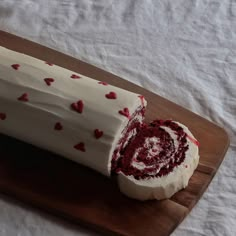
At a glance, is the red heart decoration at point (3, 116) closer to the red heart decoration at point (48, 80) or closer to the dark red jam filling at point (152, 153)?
the red heart decoration at point (48, 80)

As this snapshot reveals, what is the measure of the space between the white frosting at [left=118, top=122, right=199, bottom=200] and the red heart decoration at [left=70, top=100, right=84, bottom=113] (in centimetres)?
12

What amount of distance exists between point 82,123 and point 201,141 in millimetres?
229

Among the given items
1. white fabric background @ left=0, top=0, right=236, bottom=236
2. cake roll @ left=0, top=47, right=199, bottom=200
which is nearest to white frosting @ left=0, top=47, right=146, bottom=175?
cake roll @ left=0, top=47, right=199, bottom=200

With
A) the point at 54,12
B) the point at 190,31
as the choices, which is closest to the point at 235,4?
the point at 190,31

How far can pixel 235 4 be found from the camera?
1.37 meters

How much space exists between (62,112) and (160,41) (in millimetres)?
388

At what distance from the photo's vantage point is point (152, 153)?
988 millimetres

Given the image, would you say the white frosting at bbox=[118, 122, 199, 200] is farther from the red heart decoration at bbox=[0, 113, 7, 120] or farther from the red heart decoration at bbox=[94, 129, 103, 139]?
the red heart decoration at bbox=[0, 113, 7, 120]

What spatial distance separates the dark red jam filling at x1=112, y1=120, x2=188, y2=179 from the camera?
0.96 metres

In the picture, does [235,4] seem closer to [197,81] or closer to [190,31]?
[190,31]

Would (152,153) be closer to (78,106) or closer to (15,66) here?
(78,106)

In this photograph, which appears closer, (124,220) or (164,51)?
(124,220)

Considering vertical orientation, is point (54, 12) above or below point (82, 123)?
below

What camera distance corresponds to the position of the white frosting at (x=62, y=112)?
0.95 m
